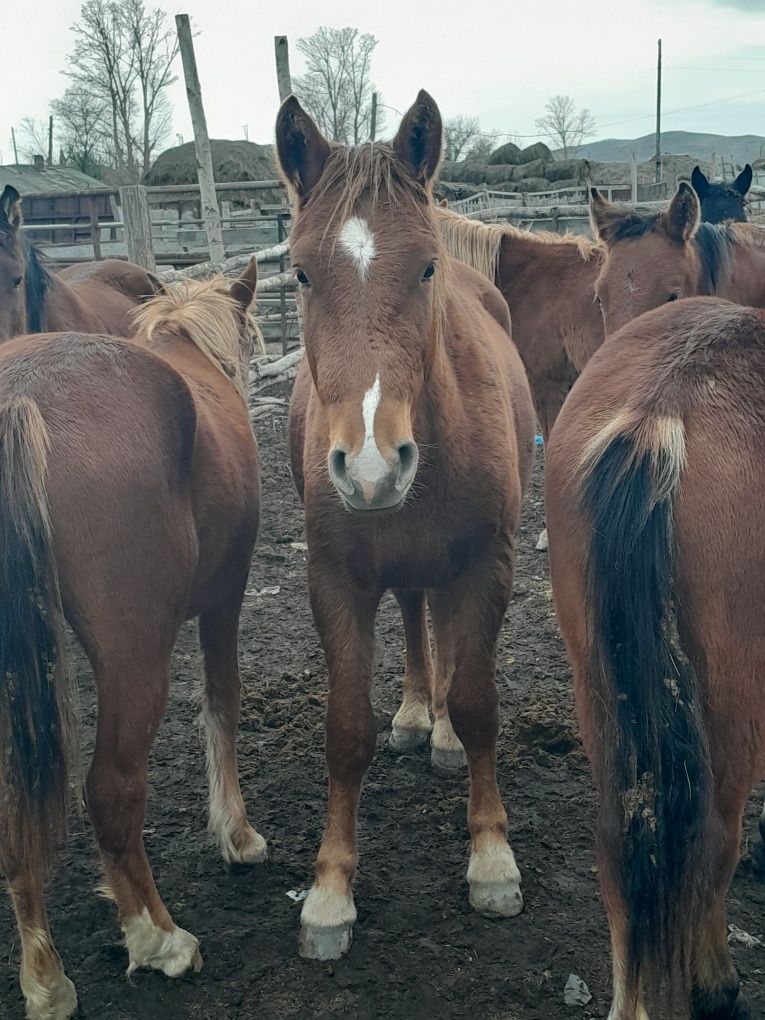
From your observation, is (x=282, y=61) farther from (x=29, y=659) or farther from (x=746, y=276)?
(x=29, y=659)

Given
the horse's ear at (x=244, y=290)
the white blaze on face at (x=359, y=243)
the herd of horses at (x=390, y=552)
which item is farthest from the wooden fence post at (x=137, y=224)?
the white blaze on face at (x=359, y=243)

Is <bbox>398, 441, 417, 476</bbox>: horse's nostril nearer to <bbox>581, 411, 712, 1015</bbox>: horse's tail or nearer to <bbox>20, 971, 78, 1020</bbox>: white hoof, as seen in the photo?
<bbox>581, 411, 712, 1015</bbox>: horse's tail

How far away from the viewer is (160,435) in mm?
2250

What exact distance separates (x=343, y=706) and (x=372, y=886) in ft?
2.04

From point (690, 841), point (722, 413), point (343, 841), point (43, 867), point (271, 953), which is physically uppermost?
point (722, 413)

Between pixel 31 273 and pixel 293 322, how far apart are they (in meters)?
7.81

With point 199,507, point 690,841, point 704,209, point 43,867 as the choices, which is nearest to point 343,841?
point 43,867

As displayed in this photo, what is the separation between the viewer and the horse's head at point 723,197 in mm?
6621

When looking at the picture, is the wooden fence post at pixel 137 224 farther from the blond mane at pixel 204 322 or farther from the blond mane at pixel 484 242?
the blond mane at pixel 204 322

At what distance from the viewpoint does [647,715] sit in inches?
62.9

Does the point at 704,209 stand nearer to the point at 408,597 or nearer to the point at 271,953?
the point at 408,597

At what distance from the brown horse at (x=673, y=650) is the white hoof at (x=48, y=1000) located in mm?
1391

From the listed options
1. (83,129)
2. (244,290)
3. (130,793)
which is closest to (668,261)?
(244,290)

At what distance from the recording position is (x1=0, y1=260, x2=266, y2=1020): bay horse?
1.93 meters
